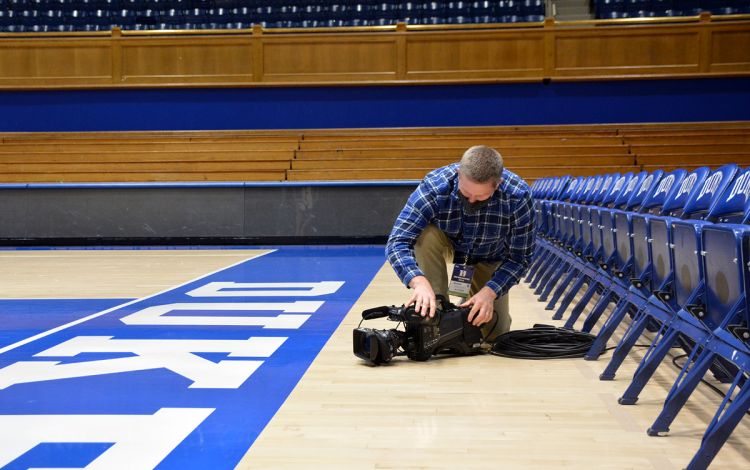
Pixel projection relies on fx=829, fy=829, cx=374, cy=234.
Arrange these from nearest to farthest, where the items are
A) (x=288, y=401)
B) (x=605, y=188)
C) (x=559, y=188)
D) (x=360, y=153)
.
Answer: (x=288, y=401) < (x=605, y=188) < (x=559, y=188) < (x=360, y=153)

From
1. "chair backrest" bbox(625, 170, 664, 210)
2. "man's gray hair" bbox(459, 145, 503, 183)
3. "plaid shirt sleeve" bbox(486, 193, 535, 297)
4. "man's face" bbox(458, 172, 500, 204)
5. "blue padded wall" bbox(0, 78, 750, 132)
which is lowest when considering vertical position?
"plaid shirt sleeve" bbox(486, 193, 535, 297)

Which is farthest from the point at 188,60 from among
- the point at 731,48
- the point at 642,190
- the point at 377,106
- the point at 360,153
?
the point at 642,190

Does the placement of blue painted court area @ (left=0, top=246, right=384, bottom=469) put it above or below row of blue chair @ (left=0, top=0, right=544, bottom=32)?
below

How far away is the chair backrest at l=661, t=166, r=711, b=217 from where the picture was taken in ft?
9.18

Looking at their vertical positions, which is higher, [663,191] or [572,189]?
[663,191]

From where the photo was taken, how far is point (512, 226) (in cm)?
287

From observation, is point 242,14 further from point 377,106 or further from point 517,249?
point 517,249

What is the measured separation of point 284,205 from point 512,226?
20.3 ft

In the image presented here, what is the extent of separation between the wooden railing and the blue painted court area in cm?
566

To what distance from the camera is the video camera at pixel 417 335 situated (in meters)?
2.73

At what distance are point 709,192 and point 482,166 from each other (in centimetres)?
76

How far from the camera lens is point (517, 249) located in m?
2.88

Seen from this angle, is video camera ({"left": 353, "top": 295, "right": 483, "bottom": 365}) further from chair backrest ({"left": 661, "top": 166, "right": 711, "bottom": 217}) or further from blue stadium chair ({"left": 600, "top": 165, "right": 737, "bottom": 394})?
chair backrest ({"left": 661, "top": 166, "right": 711, "bottom": 217})

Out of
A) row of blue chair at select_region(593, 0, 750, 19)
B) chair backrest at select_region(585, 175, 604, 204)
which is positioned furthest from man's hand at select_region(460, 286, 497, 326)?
row of blue chair at select_region(593, 0, 750, 19)
